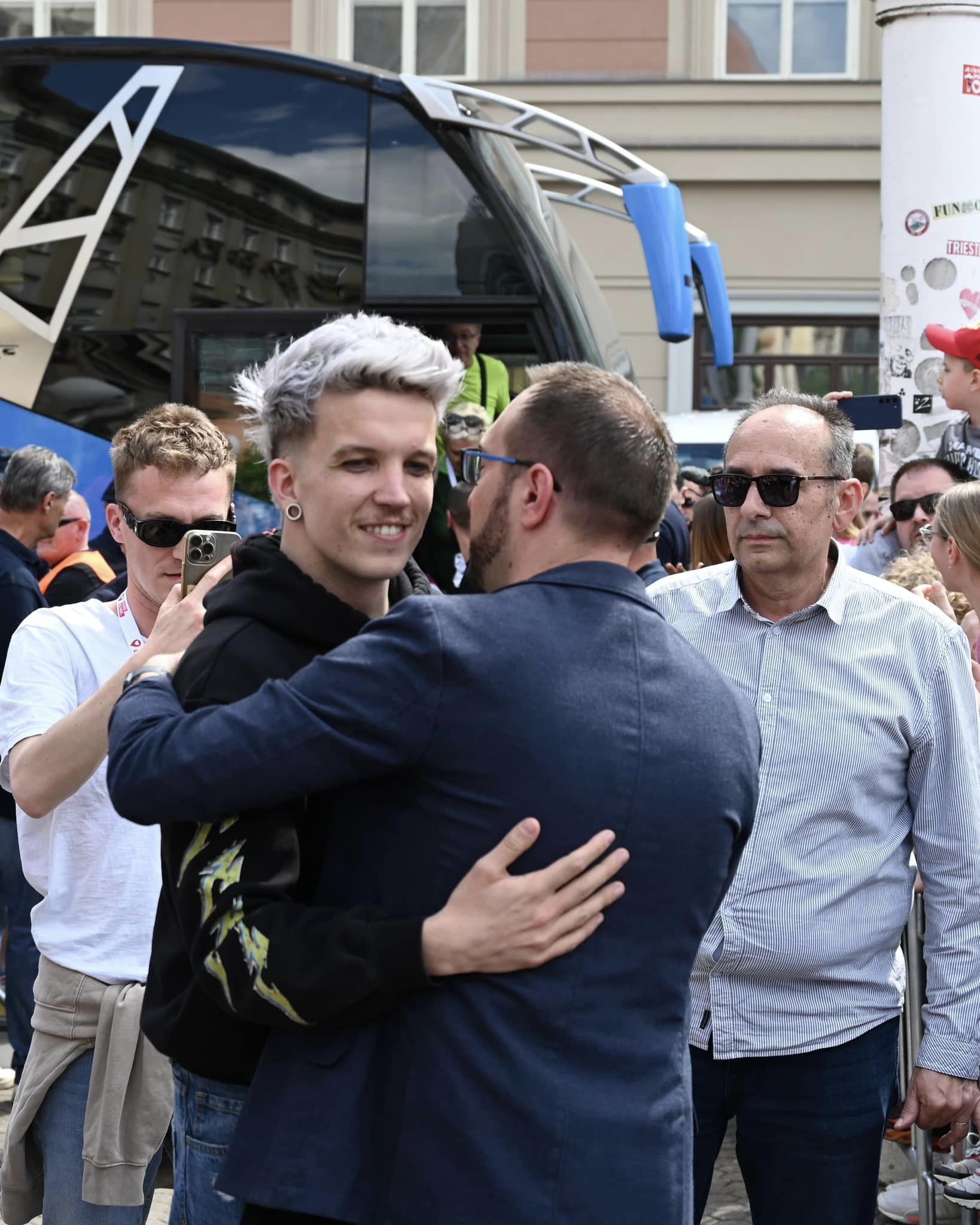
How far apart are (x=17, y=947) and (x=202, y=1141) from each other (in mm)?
3508

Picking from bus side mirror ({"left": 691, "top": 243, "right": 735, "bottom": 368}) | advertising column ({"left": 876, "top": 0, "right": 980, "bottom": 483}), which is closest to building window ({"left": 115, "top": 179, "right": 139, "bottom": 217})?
bus side mirror ({"left": 691, "top": 243, "right": 735, "bottom": 368})

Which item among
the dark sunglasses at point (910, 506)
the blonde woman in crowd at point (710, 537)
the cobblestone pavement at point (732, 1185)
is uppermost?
the dark sunglasses at point (910, 506)

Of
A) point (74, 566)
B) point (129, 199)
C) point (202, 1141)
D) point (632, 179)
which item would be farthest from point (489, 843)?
point (632, 179)

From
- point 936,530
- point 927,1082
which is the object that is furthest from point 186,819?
A: point 936,530

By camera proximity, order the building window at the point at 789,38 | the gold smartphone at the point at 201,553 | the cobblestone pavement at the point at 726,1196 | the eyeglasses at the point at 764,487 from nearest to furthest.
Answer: the gold smartphone at the point at 201,553, the eyeglasses at the point at 764,487, the cobblestone pavement at the point at 726,1196, the building window at the point at 789,38

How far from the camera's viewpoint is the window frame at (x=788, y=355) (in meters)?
17.7

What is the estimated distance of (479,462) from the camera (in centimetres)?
204

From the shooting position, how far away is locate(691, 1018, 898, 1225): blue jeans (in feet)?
9.78

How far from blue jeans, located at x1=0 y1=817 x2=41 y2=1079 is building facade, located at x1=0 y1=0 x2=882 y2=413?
12.6 metres

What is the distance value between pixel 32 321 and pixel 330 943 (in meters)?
7.14

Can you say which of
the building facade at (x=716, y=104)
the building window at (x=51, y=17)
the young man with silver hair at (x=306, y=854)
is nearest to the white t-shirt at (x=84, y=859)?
the young man with silver hair at (x=306, y=854)

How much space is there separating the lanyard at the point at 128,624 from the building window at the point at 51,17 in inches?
659

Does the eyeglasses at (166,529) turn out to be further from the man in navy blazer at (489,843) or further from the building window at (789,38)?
the building window at (789,38)

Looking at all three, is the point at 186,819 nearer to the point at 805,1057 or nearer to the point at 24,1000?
the point at 805,1057
